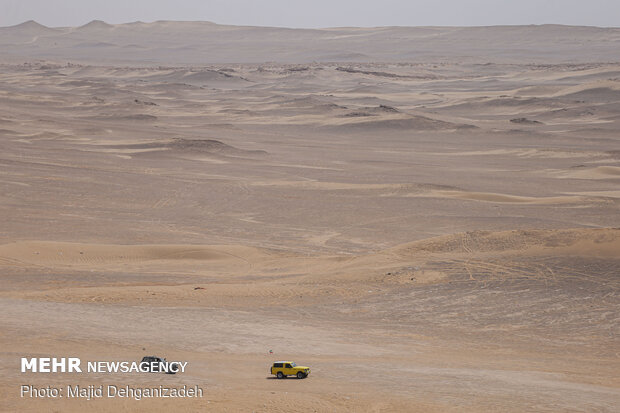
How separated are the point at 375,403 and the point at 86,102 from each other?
67747 mm

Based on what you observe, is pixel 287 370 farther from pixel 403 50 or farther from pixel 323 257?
pixel 403 50

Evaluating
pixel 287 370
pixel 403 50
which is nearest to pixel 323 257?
pixel 287 370

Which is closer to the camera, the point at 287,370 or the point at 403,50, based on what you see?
the point at 287,370

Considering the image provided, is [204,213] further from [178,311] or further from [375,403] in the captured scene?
[375,403]

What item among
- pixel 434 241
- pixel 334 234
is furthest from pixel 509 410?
pixel 334 234

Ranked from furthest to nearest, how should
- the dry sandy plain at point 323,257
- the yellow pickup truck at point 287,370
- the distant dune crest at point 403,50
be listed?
the distant dune crest at point 403,50 < the dry sandy plain at point 323,257 < the yellow pickup truck at point 287,370

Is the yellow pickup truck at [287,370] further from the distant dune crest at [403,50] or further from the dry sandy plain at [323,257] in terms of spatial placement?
the distant dune crest at [403,50]

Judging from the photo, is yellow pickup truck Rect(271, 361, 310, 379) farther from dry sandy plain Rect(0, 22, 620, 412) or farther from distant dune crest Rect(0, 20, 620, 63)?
distant dune crest Rect(0, 20, 620, 63)

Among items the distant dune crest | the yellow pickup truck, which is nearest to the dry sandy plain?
the yellow pickup truck

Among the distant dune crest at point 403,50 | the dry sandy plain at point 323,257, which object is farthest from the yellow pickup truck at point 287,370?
the distant dune crest at point 403,50

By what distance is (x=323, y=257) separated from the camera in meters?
22.8

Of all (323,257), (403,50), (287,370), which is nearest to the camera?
(287,370)

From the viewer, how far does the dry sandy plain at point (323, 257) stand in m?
12.4

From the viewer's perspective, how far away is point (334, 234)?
27.1 meters
